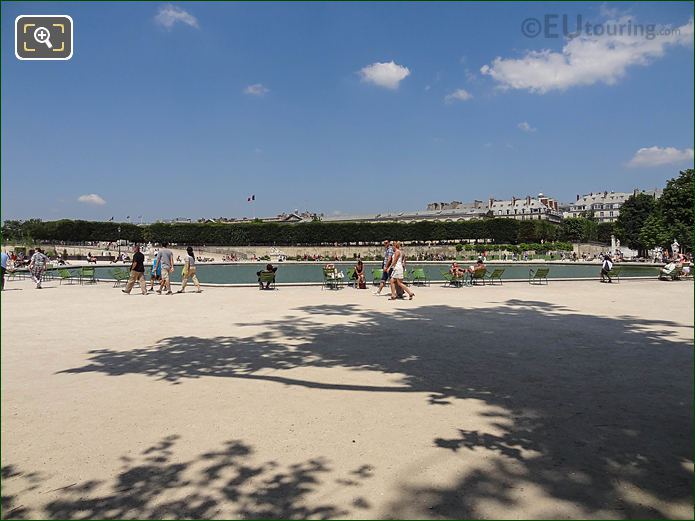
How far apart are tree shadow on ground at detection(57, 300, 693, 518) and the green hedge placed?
215 ft

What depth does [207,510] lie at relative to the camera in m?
3.19

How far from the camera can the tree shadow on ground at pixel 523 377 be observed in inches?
138

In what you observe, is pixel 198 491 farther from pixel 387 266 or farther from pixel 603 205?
pixel 603 205

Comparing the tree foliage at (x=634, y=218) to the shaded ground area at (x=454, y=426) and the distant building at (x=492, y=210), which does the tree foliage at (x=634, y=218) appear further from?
the shaded ground area at (x=454, y=426)

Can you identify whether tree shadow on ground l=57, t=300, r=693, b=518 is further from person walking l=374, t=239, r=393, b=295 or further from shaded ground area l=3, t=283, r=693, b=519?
person walking l=374, t=239, r=393, b=295

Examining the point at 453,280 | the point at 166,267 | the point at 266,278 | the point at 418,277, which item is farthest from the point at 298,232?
the point at 166,267

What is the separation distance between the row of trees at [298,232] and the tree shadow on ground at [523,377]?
65.6 m

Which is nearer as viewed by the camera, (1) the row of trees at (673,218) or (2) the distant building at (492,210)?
(1) the row of trees at (673,218)

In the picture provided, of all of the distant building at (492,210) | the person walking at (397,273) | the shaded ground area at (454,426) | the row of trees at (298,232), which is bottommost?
the shaded ground area at (454,426)

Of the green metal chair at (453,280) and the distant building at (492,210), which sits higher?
the distant building at (492,210)

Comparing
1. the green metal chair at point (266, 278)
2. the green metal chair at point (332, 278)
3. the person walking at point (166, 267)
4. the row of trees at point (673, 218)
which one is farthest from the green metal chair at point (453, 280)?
the row of trees at point (673, 218)

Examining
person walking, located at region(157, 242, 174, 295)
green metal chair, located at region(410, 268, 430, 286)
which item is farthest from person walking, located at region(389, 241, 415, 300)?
person walking, located at region(157, 242, 174, 295)

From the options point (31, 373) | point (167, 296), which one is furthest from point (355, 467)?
point (167, 296)

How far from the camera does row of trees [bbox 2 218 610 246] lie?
7638cm
